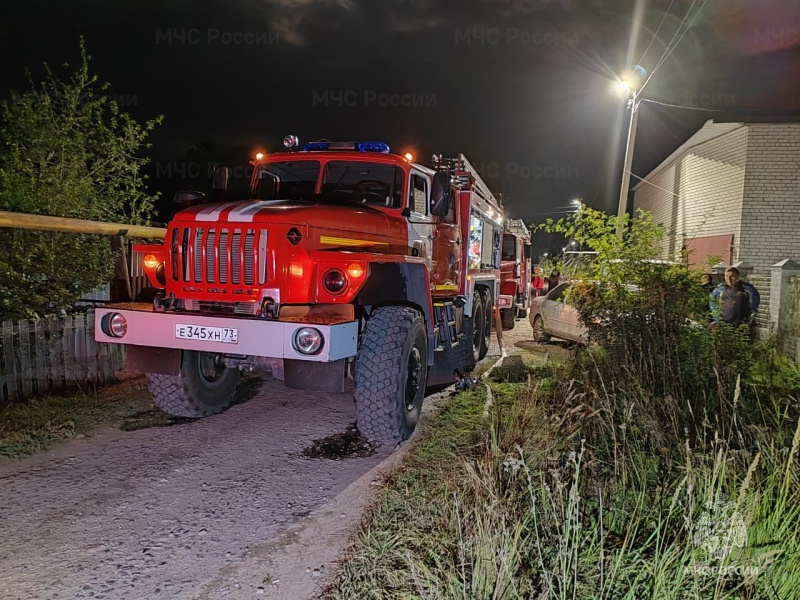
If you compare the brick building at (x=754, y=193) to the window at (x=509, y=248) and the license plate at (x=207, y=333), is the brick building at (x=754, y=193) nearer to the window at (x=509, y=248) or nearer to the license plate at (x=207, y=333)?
the window at (x=509, y=248)

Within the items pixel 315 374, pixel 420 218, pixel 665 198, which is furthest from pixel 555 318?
pixel 665 198

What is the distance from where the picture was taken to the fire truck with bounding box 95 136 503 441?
3.95 m

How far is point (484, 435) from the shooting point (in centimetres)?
407

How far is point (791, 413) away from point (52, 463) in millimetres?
5847

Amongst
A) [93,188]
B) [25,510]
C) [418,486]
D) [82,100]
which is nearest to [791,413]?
[418,486]

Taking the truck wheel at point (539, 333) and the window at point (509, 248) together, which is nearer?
the truck wheel at point (539, 333)

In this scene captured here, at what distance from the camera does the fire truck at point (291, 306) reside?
395 centimetres

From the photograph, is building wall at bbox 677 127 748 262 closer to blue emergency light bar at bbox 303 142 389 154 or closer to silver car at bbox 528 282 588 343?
silver car at bbox 528 282 588 343

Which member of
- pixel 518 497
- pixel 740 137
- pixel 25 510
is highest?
pixel 740 137

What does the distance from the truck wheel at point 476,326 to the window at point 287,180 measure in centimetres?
309

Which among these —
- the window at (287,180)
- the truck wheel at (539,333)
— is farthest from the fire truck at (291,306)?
the truck wheel at (539,333)

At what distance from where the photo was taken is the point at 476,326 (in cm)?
822

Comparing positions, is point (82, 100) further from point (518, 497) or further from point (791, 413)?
point (791, 413)

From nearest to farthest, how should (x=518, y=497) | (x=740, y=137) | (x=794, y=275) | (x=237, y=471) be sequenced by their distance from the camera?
1. (x=518, y=497)
2. (x=237, y=471)
3. (x=794, y=275)
4. (x=740, y=137)
